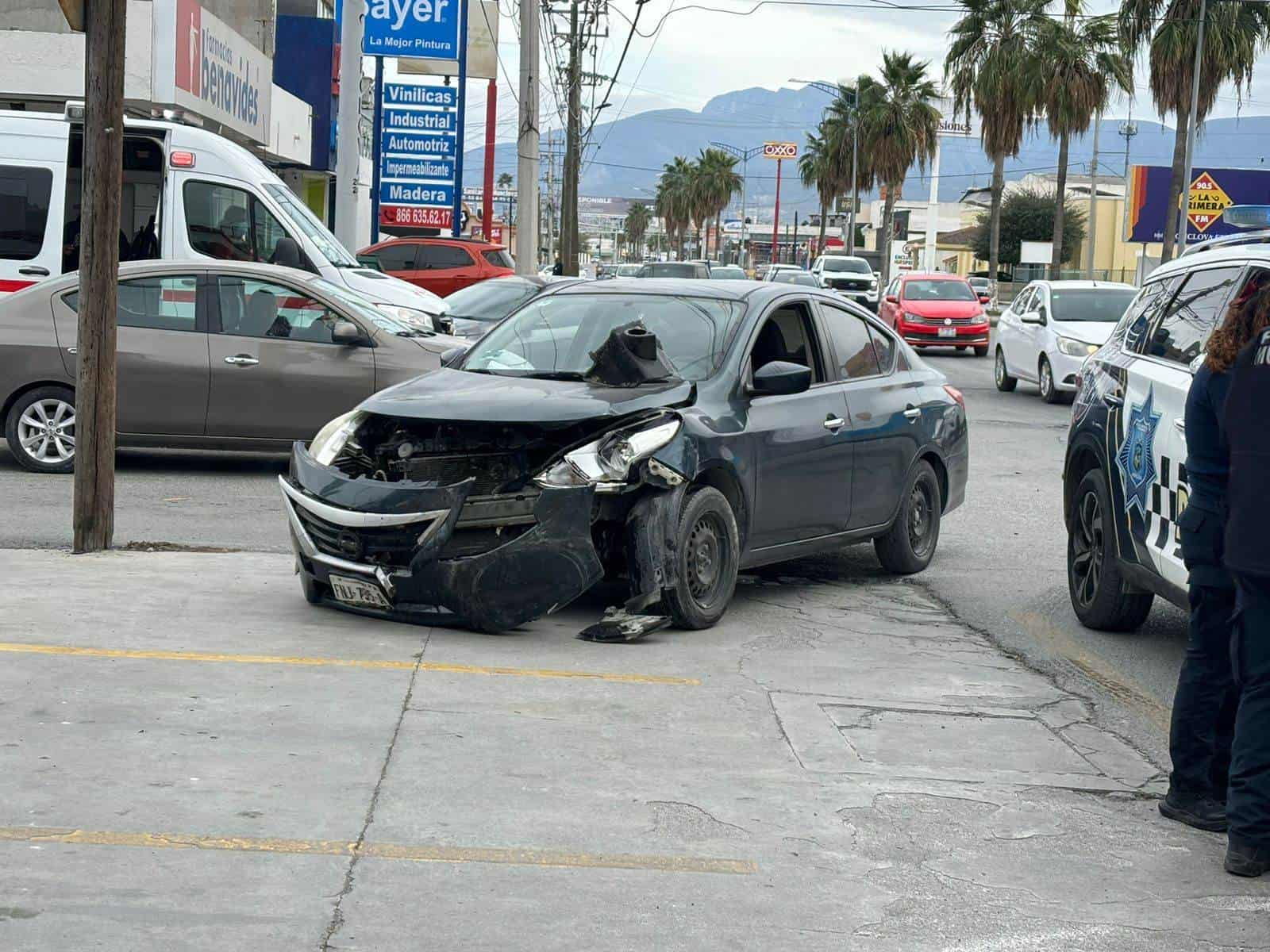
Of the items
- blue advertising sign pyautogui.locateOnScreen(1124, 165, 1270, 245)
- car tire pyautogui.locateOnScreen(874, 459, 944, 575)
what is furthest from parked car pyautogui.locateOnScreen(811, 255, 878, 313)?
car tire pyautogui.locateOnScreen(874, 459, 944, 575)

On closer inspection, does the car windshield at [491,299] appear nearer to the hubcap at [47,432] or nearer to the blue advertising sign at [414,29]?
the hubcap at [47,432]

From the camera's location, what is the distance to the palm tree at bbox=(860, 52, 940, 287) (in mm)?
72938

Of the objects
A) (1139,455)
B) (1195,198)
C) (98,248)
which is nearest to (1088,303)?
(1139,455)

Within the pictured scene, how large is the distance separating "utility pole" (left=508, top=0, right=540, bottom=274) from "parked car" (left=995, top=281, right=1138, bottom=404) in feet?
34.5

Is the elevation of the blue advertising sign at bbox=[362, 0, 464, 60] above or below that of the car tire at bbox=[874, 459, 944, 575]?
above

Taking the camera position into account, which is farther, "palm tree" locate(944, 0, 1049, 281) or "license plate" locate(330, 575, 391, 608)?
"palm tree" locate(944, 0, 1049, 281)

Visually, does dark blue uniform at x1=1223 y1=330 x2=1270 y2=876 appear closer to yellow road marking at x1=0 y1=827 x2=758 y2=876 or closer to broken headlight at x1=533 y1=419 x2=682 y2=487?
yellow road marking at x1=0 y1=827 x2=758 y2=876

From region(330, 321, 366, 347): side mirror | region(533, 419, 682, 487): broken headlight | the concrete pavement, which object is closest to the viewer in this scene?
the concrete pavement

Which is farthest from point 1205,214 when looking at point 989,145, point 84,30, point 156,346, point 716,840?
point 716,840

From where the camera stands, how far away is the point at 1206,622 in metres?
5.30

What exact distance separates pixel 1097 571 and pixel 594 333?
9.22 feet

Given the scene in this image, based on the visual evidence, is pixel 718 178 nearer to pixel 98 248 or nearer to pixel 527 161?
pixel 527 161

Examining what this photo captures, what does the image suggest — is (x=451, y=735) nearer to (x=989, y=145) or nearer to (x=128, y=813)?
(x=128, y=813)

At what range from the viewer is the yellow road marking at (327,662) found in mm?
6590
